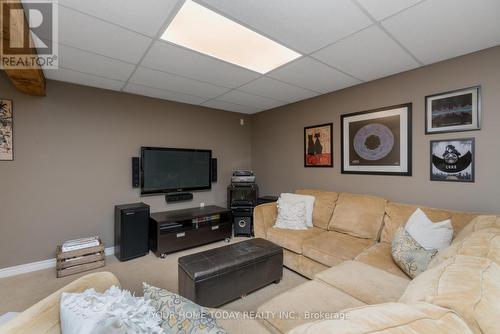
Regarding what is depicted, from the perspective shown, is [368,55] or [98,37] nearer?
[98,37]

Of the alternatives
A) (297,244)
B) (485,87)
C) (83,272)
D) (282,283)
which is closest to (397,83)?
(485,87)

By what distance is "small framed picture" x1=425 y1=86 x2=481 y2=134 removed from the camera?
2170 mm

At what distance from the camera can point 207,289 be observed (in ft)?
6.16

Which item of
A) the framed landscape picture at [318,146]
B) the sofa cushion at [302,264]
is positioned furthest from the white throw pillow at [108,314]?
the framed landscape picture at [318,146]

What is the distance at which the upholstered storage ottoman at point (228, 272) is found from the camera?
6.13ft

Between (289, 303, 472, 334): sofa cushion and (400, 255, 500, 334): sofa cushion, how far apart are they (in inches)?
2.4

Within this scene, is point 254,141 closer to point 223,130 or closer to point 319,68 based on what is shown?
point 223,130

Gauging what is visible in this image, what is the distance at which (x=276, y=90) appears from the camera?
3.26 metres

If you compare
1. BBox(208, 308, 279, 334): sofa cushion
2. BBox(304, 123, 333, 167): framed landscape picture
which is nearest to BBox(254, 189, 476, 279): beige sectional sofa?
BBox(304, 123, 333, 167): framed landscape picture

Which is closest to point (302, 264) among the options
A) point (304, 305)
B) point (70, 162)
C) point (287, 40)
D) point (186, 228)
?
point (304, 305)

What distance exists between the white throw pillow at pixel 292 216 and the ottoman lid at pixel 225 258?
1.97 ft

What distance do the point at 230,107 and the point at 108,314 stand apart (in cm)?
395

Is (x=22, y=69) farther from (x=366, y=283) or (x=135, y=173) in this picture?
(x=366, y=283)

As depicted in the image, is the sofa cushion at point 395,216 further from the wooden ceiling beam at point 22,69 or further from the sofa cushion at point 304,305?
the wooden ceiling beam at point 22,69
